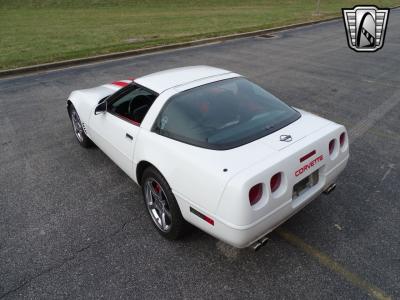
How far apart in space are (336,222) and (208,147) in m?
1.73

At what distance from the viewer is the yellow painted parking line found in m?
2.58

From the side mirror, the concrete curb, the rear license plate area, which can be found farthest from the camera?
the concrete curb

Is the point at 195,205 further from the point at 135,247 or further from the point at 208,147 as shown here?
the point at 135,247

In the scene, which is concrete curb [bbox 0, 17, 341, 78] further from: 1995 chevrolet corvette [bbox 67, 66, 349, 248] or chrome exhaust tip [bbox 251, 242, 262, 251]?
chrome exhaust tip [bbox 251, 242, 262, 251]

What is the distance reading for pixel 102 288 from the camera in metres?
2.67

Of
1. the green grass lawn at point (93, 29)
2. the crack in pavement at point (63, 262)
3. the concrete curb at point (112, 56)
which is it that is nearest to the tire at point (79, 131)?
the crack in pavement at point (63, 262)

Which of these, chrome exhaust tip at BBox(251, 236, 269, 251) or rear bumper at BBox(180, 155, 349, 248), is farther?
chrome exhaust tip at BBox(251, 236, 269, 251)

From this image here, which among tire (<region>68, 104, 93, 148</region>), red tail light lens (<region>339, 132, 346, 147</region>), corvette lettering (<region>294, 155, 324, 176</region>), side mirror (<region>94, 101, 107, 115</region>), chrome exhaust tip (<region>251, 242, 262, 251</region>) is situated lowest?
chrome exhaust tip (<region>251, 242, 262, 251</region>)

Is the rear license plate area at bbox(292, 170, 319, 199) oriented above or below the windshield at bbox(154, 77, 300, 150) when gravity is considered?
below

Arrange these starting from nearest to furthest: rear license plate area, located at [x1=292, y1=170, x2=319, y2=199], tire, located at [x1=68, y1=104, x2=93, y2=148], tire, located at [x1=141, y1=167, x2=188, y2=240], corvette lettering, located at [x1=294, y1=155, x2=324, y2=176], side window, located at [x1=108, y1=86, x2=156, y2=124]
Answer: corvette lettering, located at [x1=294, y1=155, x2=324, y2=176], rear license plate area, located at [x1=292, y1=170, x2=319, y2=199], tire, located at [x1=141, y1=167, x2=188, y2=240], side window, located at [x1=108, y1=86, x2=156, y2=124], tire, located at [x1=68, y1=104, x2=93, y2=148]

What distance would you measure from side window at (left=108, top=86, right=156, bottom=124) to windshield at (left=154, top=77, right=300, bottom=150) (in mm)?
326

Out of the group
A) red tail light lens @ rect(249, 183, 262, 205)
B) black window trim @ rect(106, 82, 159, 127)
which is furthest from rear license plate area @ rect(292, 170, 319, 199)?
black window trim @ rect(106, 82, 159, 127)

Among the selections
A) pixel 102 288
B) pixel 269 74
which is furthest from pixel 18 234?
pixel 269 74

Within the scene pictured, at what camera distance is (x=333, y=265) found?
283 cm
